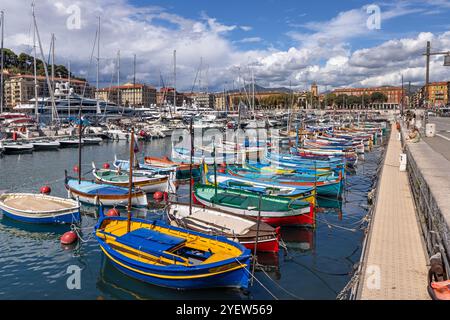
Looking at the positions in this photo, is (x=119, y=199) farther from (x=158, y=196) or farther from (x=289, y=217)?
(x=289, y=217)

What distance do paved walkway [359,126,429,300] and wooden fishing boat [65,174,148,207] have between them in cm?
1443

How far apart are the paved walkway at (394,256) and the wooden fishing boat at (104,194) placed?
14.4 meters

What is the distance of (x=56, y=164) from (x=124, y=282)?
34.0m

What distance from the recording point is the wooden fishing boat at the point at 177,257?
13.2 metres

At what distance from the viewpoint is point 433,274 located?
10.3m

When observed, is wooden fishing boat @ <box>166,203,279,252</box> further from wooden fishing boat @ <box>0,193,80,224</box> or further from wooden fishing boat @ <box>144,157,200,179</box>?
wooden fishing boat @ <box>144,157,200,179</box>

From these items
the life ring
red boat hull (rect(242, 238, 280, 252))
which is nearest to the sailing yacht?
red boat hull (rect(242, 238, 280, 252))

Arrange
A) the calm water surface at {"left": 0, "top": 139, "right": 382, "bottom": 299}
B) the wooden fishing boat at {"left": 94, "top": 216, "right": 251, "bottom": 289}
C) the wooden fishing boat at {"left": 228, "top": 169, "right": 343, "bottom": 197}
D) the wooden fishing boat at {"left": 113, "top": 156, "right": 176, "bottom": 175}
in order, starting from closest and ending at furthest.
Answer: the wooden fishing boat at {"left": 94, "top": 216, "right": 251, "bottom": 289}, the calm water surface at {"left": 0, "top": 139, "right": 382, "bottom": 299}, the wooden fishing boat at {"left": 228, "top": 169, "right": 343, "bottom": 197}, the wooden fishing boat at {"left": 113, "top": 156, "right": 176, "bottom": 175}

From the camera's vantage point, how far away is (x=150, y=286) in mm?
14344

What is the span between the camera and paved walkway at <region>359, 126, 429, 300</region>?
10.4 m

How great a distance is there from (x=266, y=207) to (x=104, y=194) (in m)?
10.8

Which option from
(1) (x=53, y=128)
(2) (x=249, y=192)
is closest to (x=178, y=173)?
(2) (x=249, y=192)

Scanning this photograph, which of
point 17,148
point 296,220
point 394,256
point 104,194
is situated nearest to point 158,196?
point 104,194
